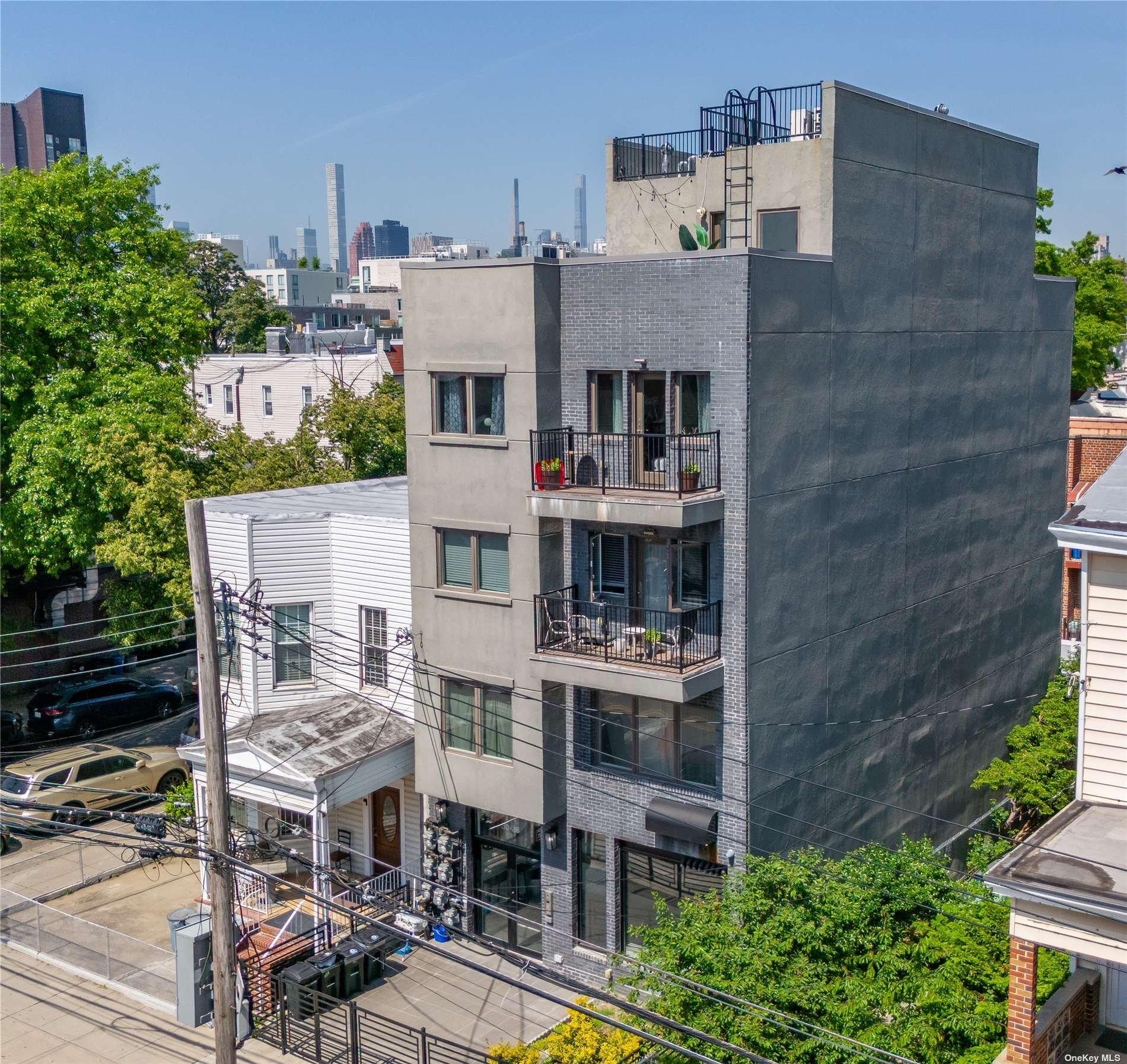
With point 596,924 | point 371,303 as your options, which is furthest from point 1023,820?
point 371,303

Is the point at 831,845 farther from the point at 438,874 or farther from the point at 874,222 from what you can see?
the point at 874,222

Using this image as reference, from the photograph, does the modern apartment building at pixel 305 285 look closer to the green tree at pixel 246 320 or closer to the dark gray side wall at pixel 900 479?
the green tree at pixel 246 320

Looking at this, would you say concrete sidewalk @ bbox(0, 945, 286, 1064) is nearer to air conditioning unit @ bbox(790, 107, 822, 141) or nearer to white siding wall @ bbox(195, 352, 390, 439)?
air conditioning unit @ bbox(790, 107, 822, 141)

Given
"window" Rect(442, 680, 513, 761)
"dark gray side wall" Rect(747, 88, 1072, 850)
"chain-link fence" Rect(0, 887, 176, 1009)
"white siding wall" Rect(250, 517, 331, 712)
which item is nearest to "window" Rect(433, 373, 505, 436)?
"window" Rect(442, 680, 513, 761)

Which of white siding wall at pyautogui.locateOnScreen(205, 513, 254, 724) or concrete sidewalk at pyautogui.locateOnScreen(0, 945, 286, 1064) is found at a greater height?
white siding wall at pyautogui.locateOnScreen(205, 513, 254, 724)

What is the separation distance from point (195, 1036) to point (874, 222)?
17957mm

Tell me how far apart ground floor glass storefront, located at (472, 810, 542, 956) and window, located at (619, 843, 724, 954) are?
6.47 feet

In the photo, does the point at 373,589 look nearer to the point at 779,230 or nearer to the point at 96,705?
the point at 779,230

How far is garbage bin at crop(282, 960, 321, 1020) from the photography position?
20.2m

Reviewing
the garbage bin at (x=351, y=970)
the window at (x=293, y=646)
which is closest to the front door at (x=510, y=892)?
the garbage bin at (x=351, y=970)

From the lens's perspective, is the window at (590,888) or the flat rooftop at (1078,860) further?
the window at (590,888)

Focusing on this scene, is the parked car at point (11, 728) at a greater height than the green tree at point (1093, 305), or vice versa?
the green tree at point (1093, 305)

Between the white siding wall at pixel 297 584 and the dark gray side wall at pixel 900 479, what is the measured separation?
10.3m

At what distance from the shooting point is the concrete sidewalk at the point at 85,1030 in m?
19.6
